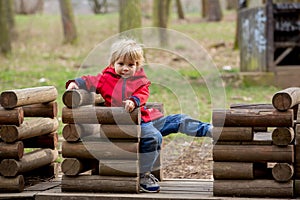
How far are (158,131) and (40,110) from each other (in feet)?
4.82

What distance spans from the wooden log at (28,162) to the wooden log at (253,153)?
1.88 metres

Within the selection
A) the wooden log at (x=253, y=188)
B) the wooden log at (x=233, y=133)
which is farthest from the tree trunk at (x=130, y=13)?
the wooden log at (x=253, y=188)

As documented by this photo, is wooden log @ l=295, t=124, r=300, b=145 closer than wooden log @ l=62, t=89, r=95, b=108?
Yes

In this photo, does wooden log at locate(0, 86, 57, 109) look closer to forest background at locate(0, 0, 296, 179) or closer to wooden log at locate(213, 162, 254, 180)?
forest background at locate(0, 0, 296, 179)

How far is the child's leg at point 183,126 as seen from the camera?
6117mm

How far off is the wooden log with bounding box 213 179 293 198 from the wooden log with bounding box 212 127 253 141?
0.37 meters

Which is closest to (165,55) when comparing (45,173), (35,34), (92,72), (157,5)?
(157,5)

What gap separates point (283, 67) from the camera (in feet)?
47.9

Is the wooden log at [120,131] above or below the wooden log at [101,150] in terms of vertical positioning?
above

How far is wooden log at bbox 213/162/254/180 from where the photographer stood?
563 cm

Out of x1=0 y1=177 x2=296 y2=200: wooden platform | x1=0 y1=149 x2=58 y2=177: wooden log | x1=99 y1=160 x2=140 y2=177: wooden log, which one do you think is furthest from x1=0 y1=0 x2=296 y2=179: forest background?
x1=99 y1=160 x2=140 y2=177: wooden log

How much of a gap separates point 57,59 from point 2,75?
388 centimetres

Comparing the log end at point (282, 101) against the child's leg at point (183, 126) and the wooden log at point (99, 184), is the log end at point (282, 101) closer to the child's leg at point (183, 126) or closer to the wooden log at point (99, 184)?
the child's leg at point (183, 126)

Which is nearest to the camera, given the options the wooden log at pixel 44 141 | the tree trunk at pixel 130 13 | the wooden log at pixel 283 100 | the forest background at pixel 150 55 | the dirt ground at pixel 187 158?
the wooden log at pixel 283 100
